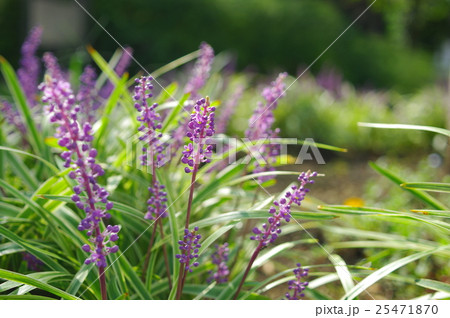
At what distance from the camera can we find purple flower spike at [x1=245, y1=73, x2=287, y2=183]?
72.7 inches

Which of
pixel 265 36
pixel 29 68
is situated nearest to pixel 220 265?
pixel 29 68

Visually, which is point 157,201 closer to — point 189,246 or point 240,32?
point 189,246

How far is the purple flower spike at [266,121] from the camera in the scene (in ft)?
6.06

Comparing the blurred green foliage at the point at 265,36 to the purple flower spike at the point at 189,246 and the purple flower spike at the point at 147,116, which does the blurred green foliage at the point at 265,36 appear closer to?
the purple flower spike at the point at 147,116

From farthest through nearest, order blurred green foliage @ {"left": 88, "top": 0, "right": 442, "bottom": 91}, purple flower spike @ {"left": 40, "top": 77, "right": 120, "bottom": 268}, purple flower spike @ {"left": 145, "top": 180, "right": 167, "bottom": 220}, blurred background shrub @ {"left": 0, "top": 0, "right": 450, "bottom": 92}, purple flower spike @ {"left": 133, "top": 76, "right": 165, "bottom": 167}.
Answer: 1. blurred green foliage @ {"left": 88, "top": 0, "right": 442, "bottom": 91}
2. blurred background shrub @ {"left": 0, "top": 0, "right": 450, "bottom": 92}
3. purple flower spike @ {"left": 145, "top": 180, "right": 167, "bottom": 220}
4. purple flower spike @ {"left": 133, "top": 76, "right": 165, "bottom": 167}
5. purple flower spike @ {"left": 40, "top": 77, "right": 120, "bottom": 268}

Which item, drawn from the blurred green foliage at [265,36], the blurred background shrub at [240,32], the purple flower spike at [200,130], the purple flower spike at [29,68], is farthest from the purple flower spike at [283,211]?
the blurred green foliage at [265,36]

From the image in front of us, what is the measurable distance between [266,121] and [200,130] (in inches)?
26.5

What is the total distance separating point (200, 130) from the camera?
4.27 feet

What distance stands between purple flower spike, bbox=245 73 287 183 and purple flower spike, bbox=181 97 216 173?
1.85 feet

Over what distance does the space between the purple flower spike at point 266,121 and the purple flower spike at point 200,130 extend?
1.85 feet

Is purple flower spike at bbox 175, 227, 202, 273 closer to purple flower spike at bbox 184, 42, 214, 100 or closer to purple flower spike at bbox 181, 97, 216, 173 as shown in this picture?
purple flower spike at bbox 181, 97, 216, 173

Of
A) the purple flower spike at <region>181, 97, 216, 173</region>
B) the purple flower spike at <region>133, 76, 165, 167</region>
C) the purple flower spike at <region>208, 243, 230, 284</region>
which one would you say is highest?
the purple flower spike at <region>133, 76, 165, 167</region>

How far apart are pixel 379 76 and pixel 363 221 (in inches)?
455

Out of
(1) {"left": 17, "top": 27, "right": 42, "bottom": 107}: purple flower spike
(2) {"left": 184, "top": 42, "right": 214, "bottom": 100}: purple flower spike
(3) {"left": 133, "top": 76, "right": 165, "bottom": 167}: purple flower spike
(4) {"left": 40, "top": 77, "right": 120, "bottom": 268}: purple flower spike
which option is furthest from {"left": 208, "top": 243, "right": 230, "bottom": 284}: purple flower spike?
(1) {"left": 17, "top": 27, "right": 42, "bottom": 107}: purple flower spike
